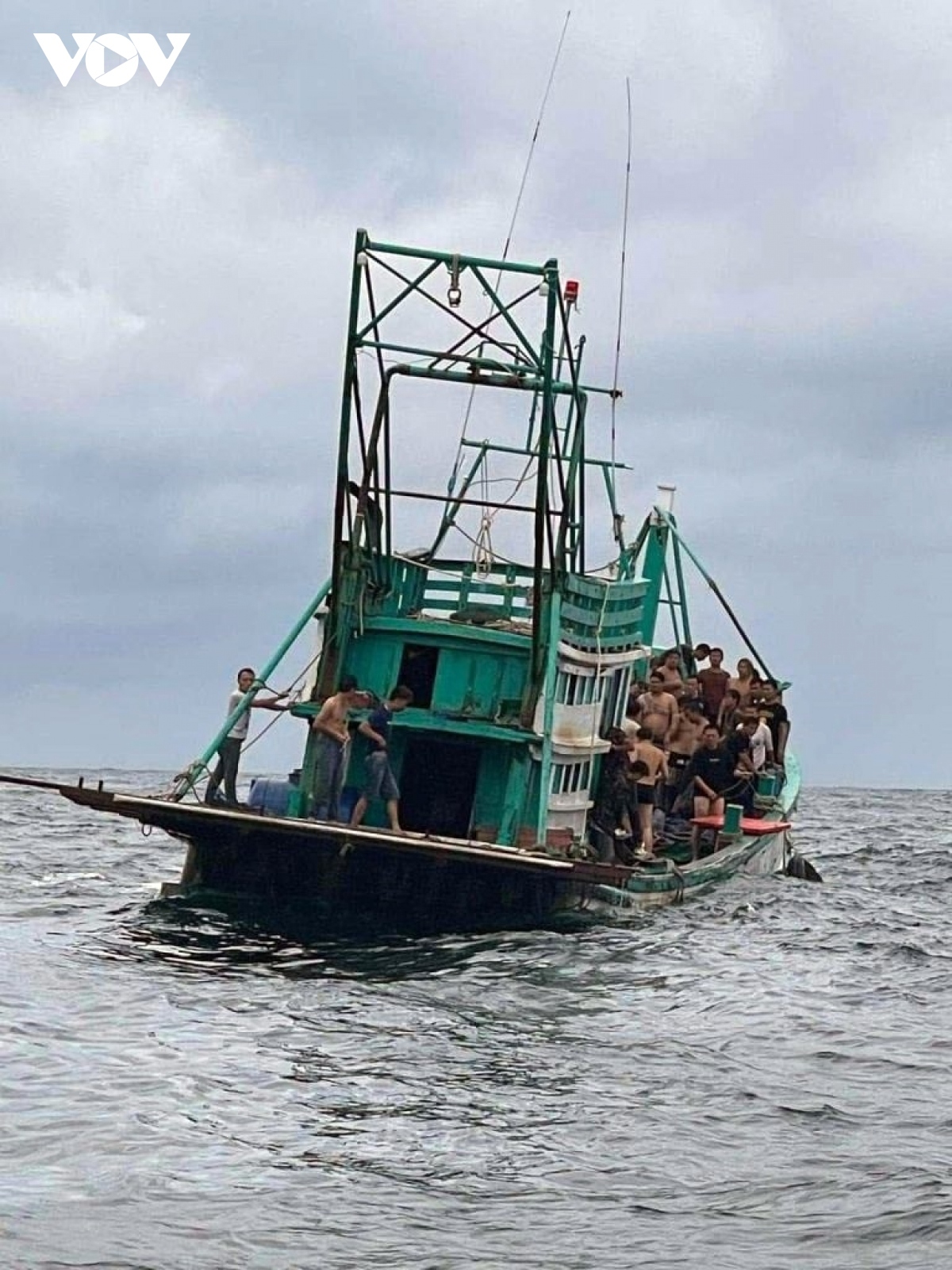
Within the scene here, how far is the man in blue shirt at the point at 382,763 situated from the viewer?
80.5 feet

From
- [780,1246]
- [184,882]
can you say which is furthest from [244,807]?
[780,1246]

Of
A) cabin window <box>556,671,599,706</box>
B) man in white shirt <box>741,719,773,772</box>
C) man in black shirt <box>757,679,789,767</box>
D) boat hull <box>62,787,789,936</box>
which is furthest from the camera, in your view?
man in black shirt <box>757,679,789,767</box>

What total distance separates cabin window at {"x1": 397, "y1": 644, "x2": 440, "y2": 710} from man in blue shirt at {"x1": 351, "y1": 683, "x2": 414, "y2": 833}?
35 centimetres

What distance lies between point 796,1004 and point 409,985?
3.69 meters

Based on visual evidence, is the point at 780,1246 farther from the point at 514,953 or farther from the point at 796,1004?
the point at 514,953

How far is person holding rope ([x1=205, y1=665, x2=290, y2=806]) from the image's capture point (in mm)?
25938

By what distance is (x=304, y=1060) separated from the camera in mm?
17000

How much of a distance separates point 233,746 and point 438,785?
239cm

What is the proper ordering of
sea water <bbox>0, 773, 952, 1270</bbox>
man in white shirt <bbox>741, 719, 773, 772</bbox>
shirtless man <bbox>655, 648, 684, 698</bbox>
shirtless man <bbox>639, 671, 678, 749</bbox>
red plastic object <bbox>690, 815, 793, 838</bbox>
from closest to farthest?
1. sea water <bbox>0, 773, 952, 1270</bbox>
2. red plastic object <bbox>690, 815, 793, 838</bbox>
3. shirtless man <bbox>639, 671, 678, 749</bbox>
4. shirtless man <bbox>655, 648, 684, 698</bbox>
5. man in white shirt <bbox>741, 719, 773, 772</bbox>

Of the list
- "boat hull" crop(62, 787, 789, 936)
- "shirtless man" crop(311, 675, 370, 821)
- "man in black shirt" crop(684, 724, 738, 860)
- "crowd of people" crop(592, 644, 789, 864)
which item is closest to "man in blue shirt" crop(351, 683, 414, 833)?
"shirtless man" crop(311, 675, 370, 821)

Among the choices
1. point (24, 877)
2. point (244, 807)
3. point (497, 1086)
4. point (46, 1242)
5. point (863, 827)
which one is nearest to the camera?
point (46, 1242)

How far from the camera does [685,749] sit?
1225 inches

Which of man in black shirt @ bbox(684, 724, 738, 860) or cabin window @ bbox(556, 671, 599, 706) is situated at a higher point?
cabin window @ bbox(556, 671, 599, 706)

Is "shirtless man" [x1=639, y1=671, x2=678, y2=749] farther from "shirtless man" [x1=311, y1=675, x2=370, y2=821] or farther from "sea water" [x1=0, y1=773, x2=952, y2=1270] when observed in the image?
"shirtless man" [x1=311, y1=675, x2=370, y2=821]
